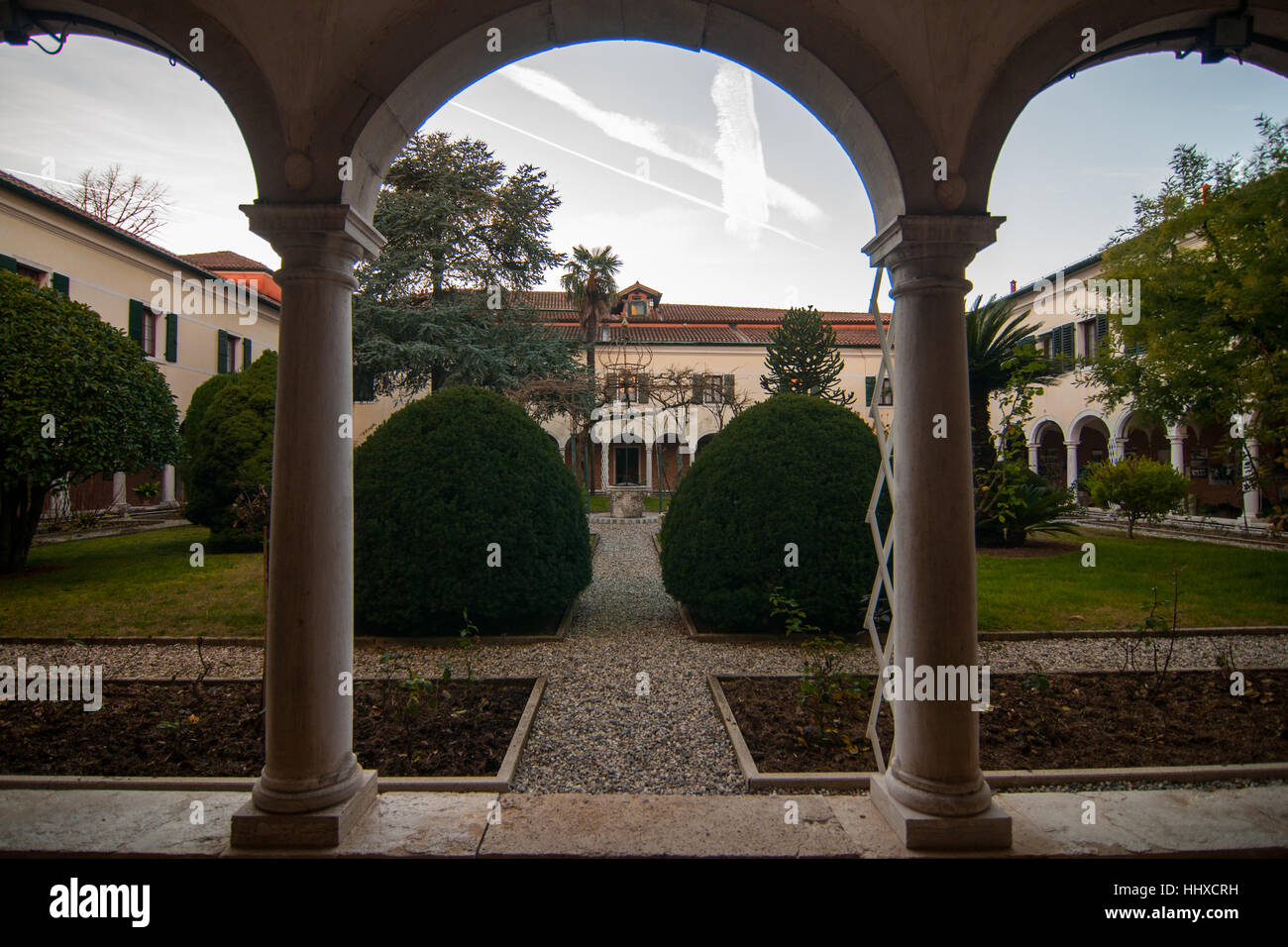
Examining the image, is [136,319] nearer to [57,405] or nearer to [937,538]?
[57,405]

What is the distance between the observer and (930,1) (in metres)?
2.71

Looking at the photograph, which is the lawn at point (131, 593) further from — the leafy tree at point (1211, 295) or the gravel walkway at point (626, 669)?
the leafy tree at point (1211, 295)

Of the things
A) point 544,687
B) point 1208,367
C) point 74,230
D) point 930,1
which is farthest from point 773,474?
point 74,230

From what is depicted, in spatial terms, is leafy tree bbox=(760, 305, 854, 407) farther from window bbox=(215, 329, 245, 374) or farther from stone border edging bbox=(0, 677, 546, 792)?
stone border edging bbox=(0, 677, 546, 792)

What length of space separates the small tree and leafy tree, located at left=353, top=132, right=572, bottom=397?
15.9 m

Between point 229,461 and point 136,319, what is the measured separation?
1062 cm

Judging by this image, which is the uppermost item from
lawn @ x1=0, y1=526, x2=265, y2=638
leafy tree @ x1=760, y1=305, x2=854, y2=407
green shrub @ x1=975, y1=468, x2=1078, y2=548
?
leafy tree @ x1=760, y1=305, x2=854, y2=407

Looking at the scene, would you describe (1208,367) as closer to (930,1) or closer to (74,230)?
(930,1)

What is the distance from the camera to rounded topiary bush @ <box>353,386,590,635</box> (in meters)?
5.68

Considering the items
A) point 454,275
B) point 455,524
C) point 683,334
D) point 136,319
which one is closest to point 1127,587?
point 455,524

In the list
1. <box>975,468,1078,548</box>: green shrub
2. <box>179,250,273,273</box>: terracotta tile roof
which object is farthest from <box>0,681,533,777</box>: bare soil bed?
<box>179,250,273,273</box>: terracotta tile roof

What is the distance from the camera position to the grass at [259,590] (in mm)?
6762

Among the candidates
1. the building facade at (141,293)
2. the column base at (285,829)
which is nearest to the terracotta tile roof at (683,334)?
the building facade at (141,293)

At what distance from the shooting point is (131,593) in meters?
7.95
